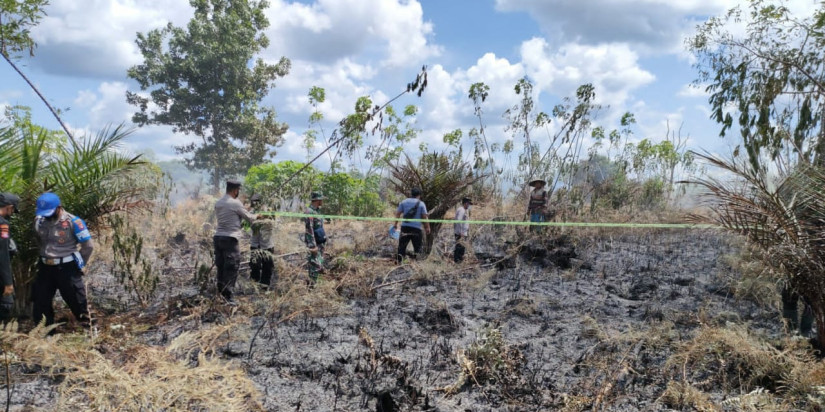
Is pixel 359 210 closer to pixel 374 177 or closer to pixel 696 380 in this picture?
pixel 374 177

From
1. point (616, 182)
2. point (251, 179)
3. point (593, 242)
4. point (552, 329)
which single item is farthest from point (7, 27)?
point (616, 182)

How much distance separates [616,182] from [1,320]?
41.2 feet

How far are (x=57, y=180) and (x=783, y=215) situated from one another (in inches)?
255

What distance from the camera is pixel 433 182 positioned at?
8.30m

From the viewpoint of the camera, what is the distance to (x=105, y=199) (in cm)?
530

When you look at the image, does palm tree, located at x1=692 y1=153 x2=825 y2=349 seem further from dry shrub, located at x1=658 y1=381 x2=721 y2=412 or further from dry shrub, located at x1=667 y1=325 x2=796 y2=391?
dry shrub, located at x1=658 y1=381 x2=721 y2=412

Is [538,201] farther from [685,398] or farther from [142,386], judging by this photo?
[142,386]

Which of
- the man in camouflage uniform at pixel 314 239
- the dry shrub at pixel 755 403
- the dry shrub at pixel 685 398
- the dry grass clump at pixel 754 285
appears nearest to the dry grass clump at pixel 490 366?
the dry shrub at pixel 685 398

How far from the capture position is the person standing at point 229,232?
18.7 ft

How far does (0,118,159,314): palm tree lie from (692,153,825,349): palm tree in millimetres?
5571

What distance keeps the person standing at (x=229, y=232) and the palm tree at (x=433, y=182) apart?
9.96 ft

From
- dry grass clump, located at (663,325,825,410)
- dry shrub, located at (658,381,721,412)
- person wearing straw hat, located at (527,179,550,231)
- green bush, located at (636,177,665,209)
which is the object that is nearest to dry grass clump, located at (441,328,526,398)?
dry shrub, located at (658,381,721,412)

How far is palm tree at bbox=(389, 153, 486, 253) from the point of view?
830 centimetres

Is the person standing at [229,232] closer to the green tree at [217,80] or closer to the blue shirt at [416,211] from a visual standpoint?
the blue shirt at [416,211]
